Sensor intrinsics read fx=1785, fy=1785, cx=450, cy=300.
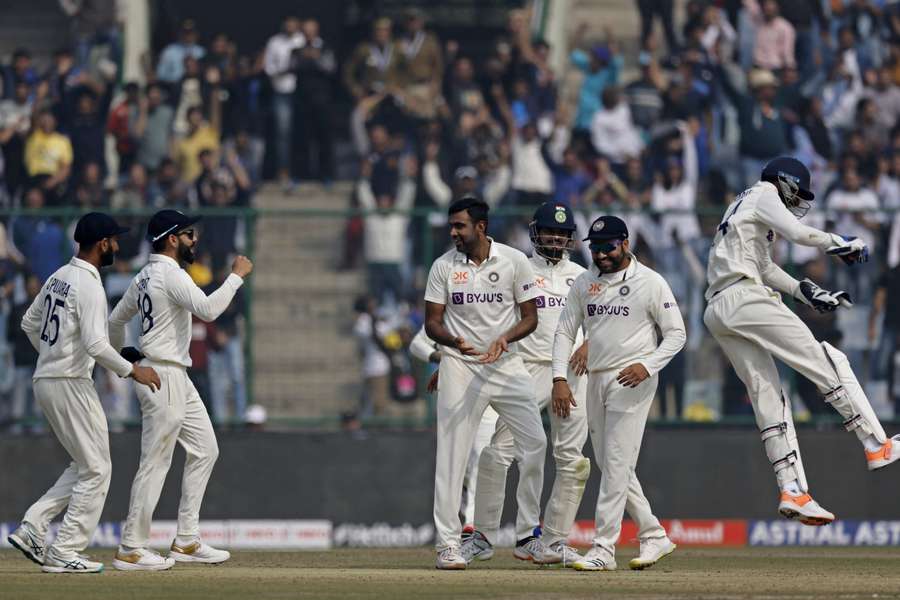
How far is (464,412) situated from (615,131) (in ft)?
37.7

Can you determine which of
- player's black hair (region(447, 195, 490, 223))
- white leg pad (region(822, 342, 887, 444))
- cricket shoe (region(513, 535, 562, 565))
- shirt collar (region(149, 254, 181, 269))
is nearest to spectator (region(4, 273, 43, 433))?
shirt collar (region(149, 254, 181, 269))

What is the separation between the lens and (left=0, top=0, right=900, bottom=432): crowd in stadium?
19.6 m

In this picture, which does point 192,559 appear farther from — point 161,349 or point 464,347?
point 464,347

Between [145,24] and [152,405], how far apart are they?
1420 centimetres

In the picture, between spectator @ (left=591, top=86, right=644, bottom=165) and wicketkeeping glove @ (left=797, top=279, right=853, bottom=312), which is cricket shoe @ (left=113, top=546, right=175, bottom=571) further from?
spectator @ (left=591, top=86, right=644, bottom=165)

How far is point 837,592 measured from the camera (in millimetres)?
10891

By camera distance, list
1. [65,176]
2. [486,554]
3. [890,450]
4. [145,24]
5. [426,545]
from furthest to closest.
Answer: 1. [145,24]
2. [65,176]
3. [426,545]
4. [486,554]
5. [890,450]

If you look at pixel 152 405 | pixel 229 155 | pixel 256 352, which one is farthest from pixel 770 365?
pixel 229 155

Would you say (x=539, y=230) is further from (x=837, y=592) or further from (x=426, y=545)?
(x=426, y=545)

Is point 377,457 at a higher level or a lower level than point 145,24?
lower

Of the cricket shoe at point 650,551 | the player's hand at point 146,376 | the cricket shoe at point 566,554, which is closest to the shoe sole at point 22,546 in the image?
the player's hand at point 146,376

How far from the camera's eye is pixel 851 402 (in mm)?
12750

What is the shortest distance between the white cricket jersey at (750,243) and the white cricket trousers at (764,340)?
0.32 feet

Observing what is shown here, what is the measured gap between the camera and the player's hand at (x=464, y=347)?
493 inches
